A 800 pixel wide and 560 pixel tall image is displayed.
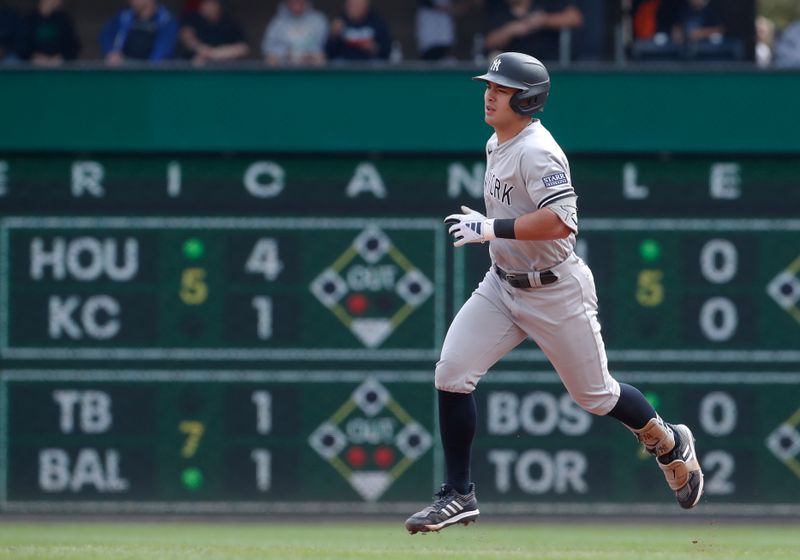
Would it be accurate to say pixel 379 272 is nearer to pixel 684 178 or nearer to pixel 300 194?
pixel 300 194

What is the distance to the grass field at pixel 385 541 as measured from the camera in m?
7.61

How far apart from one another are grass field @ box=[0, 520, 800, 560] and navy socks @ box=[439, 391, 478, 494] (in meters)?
0.37

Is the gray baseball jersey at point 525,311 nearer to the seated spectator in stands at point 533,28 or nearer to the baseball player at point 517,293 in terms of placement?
the baseball player at point 517,293

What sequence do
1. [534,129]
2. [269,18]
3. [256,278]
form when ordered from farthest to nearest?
1. [269,18]
2. [256,278]
3. [534,129]

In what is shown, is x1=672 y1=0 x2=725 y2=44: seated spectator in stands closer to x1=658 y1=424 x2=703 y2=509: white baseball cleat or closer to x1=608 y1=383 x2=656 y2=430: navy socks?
x1=658 y1=424 x2=703 y2=509: white baseball cleat

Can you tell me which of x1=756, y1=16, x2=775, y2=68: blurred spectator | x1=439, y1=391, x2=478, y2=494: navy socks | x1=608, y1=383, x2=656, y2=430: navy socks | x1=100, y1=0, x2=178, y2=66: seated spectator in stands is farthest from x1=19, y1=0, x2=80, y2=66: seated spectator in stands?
x1=608, y1=383, x2=656, y2=430: navy socks

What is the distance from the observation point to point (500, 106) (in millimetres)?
7668

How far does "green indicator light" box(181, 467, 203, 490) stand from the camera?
12.6 m

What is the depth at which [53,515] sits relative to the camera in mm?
12703

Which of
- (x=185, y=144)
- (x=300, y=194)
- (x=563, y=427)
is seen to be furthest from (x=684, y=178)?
(x=185, y=144)

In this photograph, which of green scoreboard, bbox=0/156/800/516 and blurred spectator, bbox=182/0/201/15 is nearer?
green scoreboard, bbox=0/156/800/516

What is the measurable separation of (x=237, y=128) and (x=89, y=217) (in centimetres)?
133

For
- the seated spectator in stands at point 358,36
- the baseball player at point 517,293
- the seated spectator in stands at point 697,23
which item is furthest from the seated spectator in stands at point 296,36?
the baseball player at point 517,293

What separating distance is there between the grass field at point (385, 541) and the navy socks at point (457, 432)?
369 millimetres
